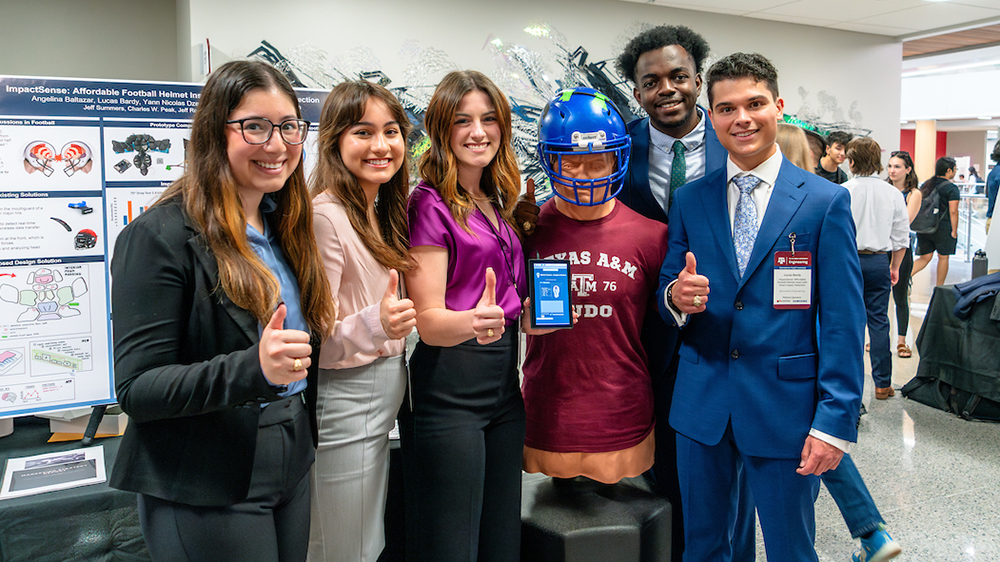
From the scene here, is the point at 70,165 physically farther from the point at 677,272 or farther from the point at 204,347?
the point at 677,272

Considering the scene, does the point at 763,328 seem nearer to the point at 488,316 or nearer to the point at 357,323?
the point at 488,316

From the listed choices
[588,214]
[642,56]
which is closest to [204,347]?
[588,214]

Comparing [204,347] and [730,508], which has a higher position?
[204,347]

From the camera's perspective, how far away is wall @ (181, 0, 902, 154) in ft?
16.3

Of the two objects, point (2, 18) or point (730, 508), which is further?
point (2, 18)

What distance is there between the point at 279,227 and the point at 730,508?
4.91 feet

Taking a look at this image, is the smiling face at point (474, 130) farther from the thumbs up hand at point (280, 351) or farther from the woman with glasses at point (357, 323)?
the thumbs up hand at point (280, 351)

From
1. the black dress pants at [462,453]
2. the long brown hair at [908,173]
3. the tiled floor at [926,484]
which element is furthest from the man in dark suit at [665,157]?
the long brown hair at [908,173]

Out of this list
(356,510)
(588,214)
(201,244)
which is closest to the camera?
(201,244)

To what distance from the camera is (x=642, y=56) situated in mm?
2438

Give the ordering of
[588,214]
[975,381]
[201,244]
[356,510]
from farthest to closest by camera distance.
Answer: [975,381] < [588,214] < [356,510] < [201,244]

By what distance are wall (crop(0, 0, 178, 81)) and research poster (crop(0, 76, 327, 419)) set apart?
142 inches

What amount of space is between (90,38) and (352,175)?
5.36m

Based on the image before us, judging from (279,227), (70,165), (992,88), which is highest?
(992,88)
